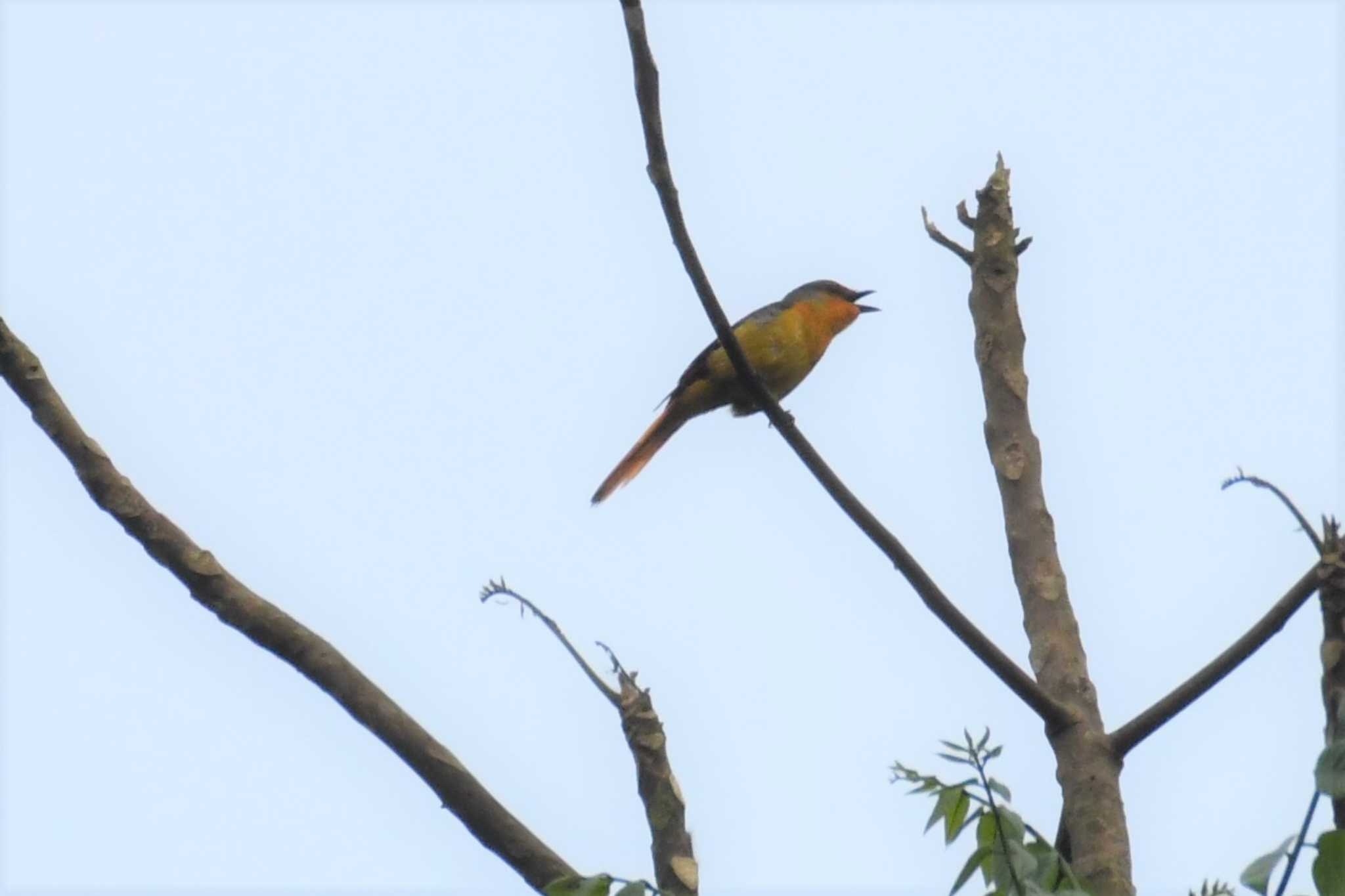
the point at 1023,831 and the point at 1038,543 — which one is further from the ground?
the point at 1038,543

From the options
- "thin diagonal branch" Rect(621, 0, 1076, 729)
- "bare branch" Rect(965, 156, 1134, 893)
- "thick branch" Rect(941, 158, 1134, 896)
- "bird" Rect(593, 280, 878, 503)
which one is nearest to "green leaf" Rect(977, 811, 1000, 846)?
"bare branch" Rect(965, 156, 1134, 893)

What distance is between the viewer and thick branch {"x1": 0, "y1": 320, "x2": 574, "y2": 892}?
3.25m

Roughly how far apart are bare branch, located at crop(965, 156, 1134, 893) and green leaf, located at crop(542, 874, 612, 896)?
1.00 metres

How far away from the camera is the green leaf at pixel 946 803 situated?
2701 millimetres

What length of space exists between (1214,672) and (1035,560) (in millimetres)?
597

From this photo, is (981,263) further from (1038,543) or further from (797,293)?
(797,293)

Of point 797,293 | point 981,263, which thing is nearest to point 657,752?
point 981,263

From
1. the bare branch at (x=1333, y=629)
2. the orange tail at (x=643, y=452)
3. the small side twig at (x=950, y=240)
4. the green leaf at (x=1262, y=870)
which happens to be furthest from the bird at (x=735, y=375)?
the green leaf at (x=1262, y=870)

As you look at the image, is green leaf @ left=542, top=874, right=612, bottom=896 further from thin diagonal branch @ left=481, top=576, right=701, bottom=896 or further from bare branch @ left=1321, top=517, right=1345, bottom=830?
bare branch @ left=1321, top=517, right=1345, bottom=830

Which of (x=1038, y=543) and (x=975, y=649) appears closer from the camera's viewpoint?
(x=975, y=649)

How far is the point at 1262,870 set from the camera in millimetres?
2496

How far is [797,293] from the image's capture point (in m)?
9.02

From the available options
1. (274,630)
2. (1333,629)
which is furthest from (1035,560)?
(274,630)

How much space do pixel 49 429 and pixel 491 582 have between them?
3.04ft
